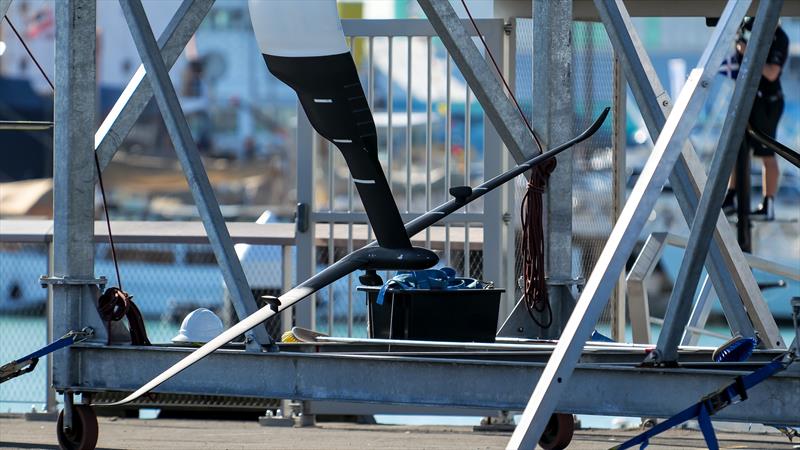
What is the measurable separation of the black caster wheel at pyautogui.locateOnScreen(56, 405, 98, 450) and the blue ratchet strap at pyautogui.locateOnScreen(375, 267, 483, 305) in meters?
1.24

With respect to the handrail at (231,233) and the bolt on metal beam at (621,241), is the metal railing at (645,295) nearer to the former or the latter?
the handrail at (231,233)

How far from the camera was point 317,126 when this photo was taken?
15.1 ft

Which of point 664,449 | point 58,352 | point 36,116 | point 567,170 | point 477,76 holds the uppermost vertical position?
point 36,116

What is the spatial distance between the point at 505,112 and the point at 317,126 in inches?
54.9

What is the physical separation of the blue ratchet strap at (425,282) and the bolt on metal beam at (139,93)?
1.22 metres

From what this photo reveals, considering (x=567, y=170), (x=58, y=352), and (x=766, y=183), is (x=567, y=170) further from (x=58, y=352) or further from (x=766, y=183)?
(x=766, y=183)

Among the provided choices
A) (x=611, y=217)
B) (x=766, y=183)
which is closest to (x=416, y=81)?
(x=766, y=183)

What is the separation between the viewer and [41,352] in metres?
5.45

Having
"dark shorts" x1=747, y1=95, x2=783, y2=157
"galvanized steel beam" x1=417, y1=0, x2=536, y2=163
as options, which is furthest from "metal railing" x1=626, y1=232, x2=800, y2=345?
"dark shorts" x1=747, y1=95, x2=783, y2=157

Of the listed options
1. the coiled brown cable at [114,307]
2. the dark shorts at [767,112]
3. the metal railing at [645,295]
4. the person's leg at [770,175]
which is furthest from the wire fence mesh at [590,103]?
the person's leg at [770,175]

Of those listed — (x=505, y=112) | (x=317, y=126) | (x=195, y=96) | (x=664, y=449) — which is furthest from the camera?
(x=195, y=96)

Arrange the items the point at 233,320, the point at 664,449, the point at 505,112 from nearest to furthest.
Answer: the point at 505,112 → the point at 664,449 → the point at 233,320

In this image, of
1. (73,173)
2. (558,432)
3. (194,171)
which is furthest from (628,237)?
(73,173)

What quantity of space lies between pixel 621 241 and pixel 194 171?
1.72 m
